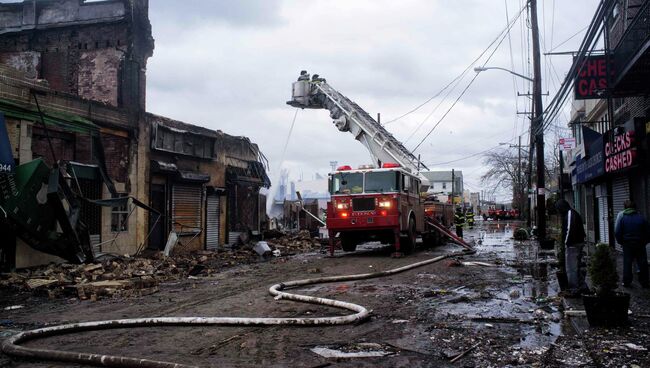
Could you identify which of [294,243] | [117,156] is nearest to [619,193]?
[294,243]

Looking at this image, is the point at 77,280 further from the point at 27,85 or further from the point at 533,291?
the point at 533,291

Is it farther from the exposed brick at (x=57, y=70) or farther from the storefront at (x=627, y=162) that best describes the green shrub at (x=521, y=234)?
the exposed brick at (x=57, y=70)

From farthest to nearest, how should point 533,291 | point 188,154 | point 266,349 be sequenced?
1. point 188,154
2. point 533,291
3. point 266,349

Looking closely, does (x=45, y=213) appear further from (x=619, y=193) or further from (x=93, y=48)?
(x=619, y=193)

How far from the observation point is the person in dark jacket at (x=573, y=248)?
8.70 meters

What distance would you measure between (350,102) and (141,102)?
8.65 metres

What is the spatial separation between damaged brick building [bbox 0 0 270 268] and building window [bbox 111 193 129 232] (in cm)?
3

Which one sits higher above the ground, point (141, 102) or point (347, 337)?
point (141, 102)

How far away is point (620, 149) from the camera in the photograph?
1439cm


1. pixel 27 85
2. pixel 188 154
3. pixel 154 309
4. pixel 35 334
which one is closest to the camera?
pixel 35 334

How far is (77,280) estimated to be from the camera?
11.2m

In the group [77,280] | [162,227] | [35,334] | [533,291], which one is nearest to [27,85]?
[77,280]

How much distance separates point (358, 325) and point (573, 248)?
4309 mm

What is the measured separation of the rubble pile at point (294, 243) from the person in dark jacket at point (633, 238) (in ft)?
40.9
